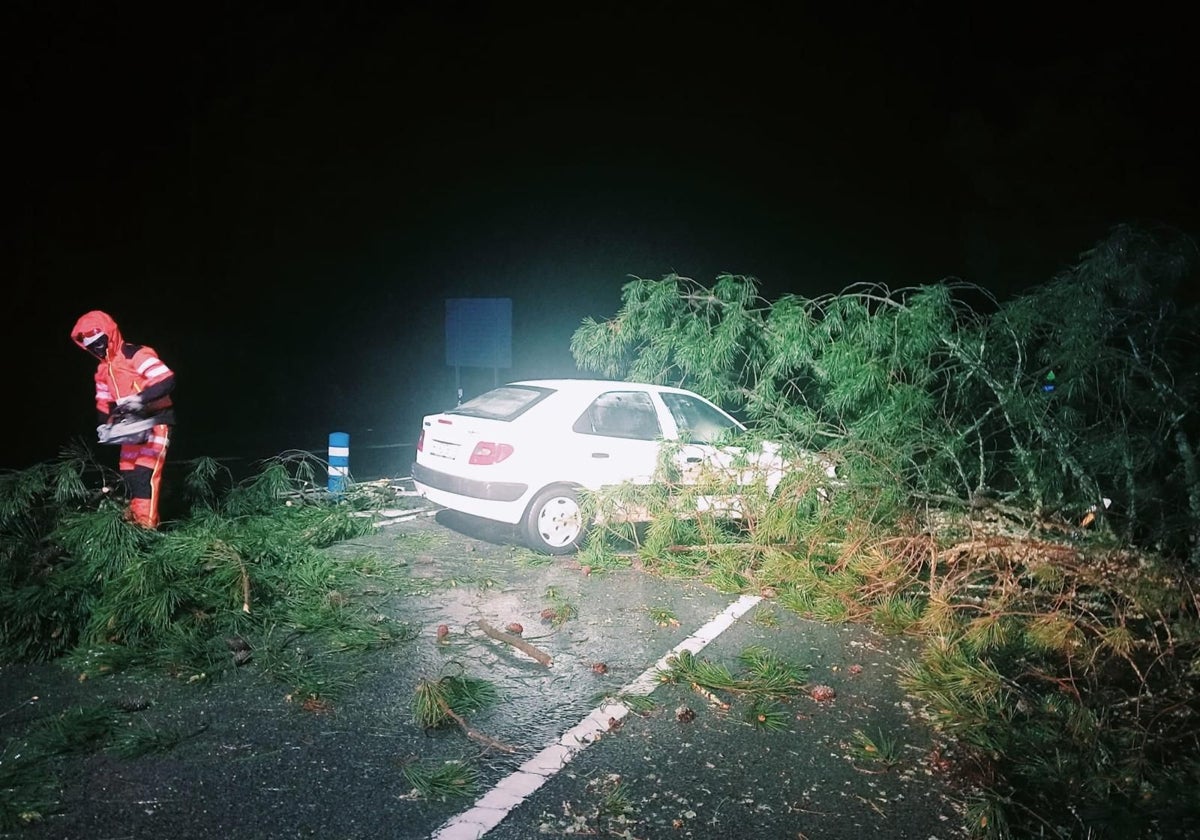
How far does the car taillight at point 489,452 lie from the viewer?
689 cm

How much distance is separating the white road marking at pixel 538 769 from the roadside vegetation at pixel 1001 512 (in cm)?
125

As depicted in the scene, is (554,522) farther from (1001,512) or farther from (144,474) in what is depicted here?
(1001,512)

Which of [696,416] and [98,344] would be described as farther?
[696,416]

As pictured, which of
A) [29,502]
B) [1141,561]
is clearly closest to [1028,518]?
[1141,561]

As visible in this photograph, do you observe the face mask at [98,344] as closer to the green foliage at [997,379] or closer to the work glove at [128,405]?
the work glove at [128,405]

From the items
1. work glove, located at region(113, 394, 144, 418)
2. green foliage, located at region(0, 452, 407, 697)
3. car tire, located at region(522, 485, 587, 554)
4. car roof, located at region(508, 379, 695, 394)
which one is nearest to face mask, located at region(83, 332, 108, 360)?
work glove, located at region(113, 394, 144, 418)

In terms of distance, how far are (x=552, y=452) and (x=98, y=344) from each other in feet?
12.2

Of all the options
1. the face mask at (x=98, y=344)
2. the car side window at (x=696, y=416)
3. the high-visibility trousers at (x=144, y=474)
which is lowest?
the high-visibility trousers at (x=144, y=474)

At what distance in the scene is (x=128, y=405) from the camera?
6445 mm

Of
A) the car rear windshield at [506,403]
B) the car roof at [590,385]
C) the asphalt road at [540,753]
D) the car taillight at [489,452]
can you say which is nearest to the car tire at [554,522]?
the car taillight at [489,452]

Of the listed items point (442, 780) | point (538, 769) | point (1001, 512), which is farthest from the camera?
point (1001, 512)

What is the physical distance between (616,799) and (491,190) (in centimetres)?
3350

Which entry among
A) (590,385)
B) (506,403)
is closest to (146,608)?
(506,403)

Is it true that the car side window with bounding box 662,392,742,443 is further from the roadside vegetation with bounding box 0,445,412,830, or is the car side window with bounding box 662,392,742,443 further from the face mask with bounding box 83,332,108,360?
the face mask with bounding box 83,332,108,360
